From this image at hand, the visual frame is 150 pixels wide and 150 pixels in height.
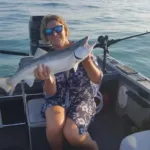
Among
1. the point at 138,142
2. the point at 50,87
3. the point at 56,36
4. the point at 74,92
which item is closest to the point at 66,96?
the point at 74,92

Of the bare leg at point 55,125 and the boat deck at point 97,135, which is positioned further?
the boat deck at point 97,135

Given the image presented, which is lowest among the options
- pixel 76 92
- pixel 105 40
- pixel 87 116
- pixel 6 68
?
pixel 6 68

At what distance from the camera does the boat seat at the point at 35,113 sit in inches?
130

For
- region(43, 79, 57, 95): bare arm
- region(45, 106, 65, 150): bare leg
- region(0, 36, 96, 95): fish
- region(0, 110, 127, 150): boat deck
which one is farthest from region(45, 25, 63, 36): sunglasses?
region(0, 110, 127, 150): boat deck

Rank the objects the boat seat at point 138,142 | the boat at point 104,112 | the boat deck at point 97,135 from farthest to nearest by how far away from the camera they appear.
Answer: the boat deck at point 97,135 → the boat at point 104,112 → the boat seat at point 138,142

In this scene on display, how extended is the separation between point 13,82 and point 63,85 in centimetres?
60

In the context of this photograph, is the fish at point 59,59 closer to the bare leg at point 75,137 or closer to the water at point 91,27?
the bare leg at point 75,137

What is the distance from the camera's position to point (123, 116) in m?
4.11

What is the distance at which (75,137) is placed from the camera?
3.02 m

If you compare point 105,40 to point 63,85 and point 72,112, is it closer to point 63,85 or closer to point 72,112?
point 63,85

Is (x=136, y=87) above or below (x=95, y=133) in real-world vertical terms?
above

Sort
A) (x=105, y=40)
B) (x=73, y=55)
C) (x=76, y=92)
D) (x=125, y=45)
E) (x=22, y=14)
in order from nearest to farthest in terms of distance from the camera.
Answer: (x=73, y=55), (x=76, y=92), (x=105, y=40), (x=125, y=45), (x=22, y=14)

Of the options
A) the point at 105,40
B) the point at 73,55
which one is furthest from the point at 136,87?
the point at 73,55

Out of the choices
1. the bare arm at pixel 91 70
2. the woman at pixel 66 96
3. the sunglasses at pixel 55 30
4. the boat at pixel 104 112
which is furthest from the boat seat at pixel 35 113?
the sunglasses at pixel 55 30
